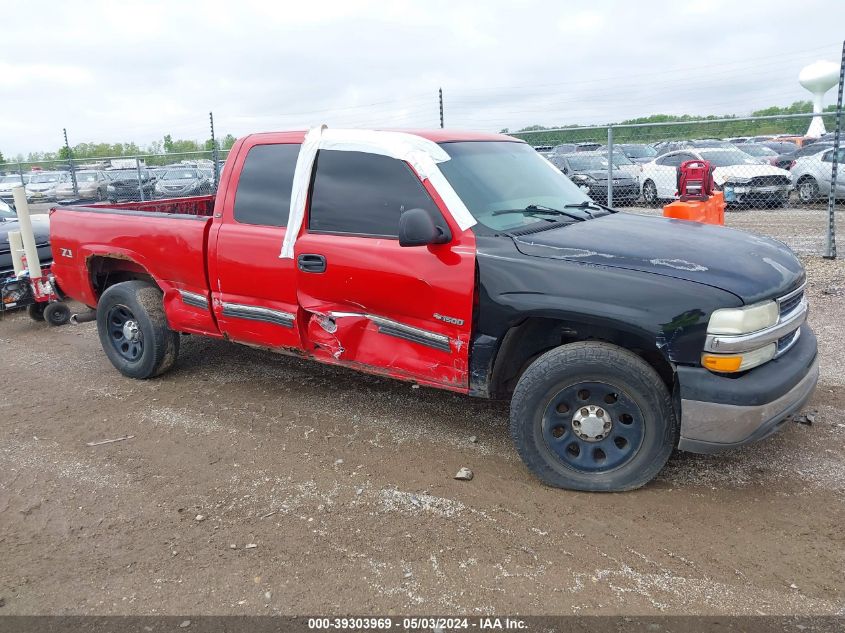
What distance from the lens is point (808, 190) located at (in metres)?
14.6

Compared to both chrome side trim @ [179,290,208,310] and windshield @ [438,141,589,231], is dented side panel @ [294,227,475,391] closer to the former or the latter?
windshield @ [438,141,589,231]

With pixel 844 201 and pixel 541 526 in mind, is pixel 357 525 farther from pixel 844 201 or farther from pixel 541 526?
pixel 844 201

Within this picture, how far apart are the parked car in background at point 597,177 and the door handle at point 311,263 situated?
10583mm

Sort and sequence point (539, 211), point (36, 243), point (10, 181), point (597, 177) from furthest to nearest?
point (10, 181), point (597, 177), point (36, 243), point (539, 211)

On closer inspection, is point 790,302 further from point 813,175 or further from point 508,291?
point 813,175

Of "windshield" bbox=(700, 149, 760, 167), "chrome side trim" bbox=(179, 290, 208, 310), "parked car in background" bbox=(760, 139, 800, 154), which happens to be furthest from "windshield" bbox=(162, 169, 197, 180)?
"parked car in background" bbox=(760, 139, 800, 154)

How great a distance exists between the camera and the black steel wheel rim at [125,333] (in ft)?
18.0

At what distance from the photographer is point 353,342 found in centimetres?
421

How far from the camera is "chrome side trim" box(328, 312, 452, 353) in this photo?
3811mm

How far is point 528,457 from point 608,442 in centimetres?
43

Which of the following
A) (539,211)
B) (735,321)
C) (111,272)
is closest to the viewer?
(735,321)

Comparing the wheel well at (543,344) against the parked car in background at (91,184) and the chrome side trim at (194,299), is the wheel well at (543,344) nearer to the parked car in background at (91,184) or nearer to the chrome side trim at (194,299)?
the chrome side trim at (194,299)

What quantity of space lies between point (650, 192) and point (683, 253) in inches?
509

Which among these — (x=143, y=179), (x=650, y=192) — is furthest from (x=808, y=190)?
(x=143, y=179)
